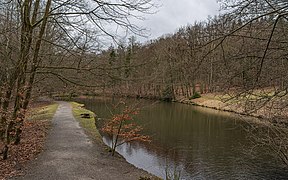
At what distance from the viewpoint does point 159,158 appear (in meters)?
14.0

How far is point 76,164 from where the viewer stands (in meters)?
9.80

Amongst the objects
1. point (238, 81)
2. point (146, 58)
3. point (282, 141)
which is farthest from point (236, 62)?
point (282, 141)

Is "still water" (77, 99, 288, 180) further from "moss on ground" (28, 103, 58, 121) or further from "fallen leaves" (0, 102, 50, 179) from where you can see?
"fallen leaves" (0, 102, 50, 179)

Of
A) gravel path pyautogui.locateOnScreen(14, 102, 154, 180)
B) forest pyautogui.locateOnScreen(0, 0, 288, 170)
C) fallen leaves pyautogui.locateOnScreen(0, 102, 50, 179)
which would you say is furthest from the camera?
gravel path pyautogui.locateOnScreen(14, 102, 154, 180)

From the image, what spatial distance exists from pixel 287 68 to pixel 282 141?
3367mm

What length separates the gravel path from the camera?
339 inches

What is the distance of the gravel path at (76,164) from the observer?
28.3 ft

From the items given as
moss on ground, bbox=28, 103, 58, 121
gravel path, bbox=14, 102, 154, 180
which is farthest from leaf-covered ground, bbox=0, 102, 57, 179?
gravel path, bbox=14, 102, 154, 180

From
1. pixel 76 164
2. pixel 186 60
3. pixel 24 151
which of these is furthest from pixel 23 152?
pixel 186 60

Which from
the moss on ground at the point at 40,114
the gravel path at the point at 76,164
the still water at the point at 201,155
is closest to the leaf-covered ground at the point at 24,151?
the moss on ground at the point at 40,114

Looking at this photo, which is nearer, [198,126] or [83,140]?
[83,140]

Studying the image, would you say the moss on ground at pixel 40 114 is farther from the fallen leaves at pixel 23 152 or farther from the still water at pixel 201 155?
the still water at pixel 201 155

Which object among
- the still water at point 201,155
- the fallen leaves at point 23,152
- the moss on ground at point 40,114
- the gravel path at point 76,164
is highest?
the moss on ground at point 40,114

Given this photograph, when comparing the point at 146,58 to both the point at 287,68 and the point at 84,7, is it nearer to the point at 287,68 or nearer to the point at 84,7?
the point at 84,7
